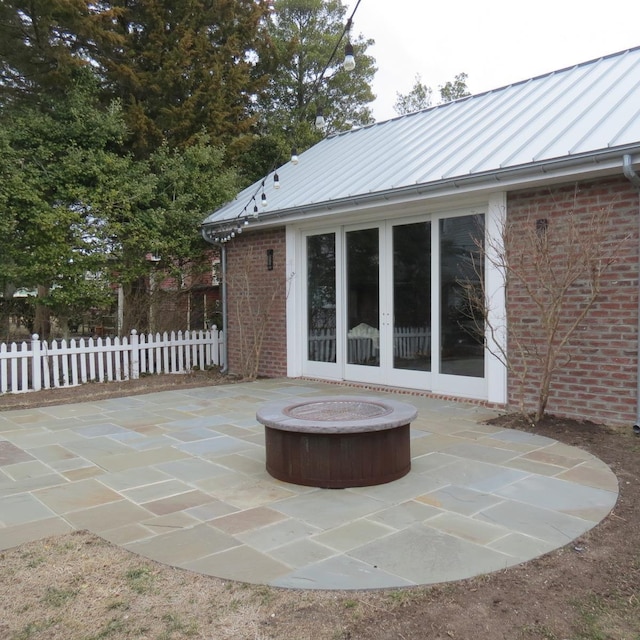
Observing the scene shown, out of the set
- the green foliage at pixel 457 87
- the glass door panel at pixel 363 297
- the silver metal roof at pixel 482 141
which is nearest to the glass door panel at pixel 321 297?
the glass door panel at pixel 363 297

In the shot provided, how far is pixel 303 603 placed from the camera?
100 inches

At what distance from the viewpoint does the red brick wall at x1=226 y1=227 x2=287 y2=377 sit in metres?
9.59

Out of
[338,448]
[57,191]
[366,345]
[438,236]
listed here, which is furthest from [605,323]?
[57,191]

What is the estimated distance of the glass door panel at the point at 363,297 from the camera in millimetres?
8258

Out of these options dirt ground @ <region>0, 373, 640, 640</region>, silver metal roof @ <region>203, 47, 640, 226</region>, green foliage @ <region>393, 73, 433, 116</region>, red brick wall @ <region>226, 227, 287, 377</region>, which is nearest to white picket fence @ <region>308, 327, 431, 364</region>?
red brick wall @ <region>226, 227, 287, 377</region>

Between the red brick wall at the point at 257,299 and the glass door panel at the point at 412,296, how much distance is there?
224 cm

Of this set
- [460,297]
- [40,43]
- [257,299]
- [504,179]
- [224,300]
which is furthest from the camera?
[224,300]

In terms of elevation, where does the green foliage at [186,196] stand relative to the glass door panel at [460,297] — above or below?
above

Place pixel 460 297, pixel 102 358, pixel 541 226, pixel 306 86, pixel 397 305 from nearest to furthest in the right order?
Answer: 1. pixel 541 226
2. pixel 460 297
3. pixel 397 305
4. pixel 102 358
5. pixel 306 86

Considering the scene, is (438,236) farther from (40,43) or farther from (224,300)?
(40,43)

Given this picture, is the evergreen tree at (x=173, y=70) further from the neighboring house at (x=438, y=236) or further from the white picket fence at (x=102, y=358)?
the white picket fence at (x=102, y=358)

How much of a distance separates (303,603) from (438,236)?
555cm

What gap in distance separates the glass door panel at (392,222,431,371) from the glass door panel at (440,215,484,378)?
24cm

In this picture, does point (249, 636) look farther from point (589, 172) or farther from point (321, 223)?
point (321, 223)
